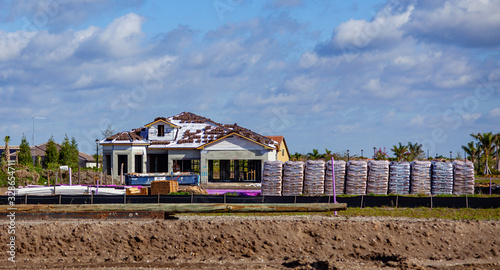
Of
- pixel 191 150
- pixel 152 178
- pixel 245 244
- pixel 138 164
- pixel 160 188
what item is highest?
pixel 191 150

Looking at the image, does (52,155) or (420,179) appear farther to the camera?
(52,155)

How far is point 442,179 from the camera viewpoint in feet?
86.6

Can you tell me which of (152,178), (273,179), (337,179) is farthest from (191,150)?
(337,179)

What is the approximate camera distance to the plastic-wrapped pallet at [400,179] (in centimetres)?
2664

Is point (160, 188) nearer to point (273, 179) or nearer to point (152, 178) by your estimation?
point (273, 179)

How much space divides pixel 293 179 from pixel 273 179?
1088 mm

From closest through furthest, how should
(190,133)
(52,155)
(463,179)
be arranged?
(463,179)
(190,133)
(52,155)

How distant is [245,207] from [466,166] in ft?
52.9

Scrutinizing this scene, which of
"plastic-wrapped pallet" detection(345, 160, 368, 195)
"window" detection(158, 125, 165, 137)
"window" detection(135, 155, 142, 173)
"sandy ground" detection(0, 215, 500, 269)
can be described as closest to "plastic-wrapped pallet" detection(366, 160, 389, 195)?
"plastic-wrapped pallet" detection(345, 160, 368, 195)

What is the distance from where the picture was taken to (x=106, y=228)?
14.4 m

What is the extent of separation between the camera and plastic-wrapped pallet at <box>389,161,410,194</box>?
87.4ft

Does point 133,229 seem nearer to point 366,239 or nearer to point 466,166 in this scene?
point 366,239

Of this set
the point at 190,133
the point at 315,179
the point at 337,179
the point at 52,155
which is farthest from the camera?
the point at 52,155

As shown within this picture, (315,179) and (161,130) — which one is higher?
(161,130)
